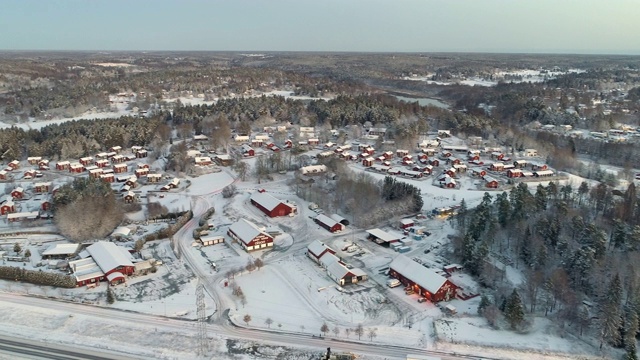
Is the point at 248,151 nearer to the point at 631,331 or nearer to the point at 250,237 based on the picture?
the point at 250,237

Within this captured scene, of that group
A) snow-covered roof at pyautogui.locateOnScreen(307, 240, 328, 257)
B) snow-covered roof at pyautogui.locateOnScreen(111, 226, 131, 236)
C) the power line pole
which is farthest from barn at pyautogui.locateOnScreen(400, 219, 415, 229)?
snow-covered roof at pyautogui.locateOnScreen(111, 226, 131, 236)

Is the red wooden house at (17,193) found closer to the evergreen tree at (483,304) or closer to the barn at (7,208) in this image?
the barn at (7,208)

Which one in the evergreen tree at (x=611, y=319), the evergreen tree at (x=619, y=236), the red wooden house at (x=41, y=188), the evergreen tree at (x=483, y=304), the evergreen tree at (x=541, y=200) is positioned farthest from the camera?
the red wooden house at (x=41, y=188)

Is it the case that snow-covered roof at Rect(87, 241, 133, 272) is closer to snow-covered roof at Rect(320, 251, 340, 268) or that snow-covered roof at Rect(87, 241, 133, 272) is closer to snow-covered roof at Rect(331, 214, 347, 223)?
snow-covered roof at Rect(320, 251, 340, 268)

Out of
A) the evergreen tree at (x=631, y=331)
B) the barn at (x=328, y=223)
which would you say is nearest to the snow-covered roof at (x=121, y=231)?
the barn at (x=328, y=223)

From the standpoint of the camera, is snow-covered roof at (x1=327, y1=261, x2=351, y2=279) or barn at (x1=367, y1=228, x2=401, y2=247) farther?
barn at (x1=367, y1=228, x2=401, y2=247)

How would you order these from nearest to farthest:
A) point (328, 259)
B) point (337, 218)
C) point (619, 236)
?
point (619, 236) < point (328, 259) < point (337, 218)

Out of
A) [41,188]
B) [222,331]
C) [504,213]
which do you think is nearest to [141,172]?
[41,188]

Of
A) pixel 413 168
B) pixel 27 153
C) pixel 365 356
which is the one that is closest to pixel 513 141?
pixel 413 168
